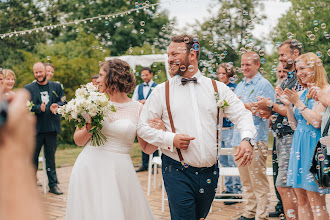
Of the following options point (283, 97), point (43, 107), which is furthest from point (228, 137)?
point (43, 107)

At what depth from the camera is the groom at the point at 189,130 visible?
2.96m

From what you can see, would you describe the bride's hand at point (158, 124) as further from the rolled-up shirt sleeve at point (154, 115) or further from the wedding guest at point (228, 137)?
the wedding guest at point (228, 137)

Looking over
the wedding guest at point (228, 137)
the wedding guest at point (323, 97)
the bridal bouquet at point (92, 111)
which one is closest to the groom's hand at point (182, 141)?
the bridal bouquet at point (92, 111)

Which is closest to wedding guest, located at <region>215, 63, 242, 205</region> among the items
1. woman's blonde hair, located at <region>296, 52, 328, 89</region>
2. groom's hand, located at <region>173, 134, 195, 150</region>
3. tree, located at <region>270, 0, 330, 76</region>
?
woman's blonde hair, located at <region>296, 52, 328, 89</region>

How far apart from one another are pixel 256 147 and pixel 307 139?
0.94 metres

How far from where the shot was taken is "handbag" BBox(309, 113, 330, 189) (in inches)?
123

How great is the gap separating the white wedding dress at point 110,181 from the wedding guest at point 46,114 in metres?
3.11

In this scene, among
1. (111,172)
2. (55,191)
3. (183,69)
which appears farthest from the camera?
(55,191)

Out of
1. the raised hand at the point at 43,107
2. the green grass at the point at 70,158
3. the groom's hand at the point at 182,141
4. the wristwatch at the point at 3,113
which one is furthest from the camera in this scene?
the green grass at the point at 70,158

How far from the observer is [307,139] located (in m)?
3.70

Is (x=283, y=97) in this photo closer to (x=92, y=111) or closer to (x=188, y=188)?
(x=188, y=188)

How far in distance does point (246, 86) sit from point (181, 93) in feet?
6.47

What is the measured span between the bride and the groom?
0.34 meters

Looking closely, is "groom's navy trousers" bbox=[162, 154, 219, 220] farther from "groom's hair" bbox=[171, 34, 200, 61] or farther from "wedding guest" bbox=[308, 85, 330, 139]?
"wedding guest" bbox=[308, 85, 330, 139]
